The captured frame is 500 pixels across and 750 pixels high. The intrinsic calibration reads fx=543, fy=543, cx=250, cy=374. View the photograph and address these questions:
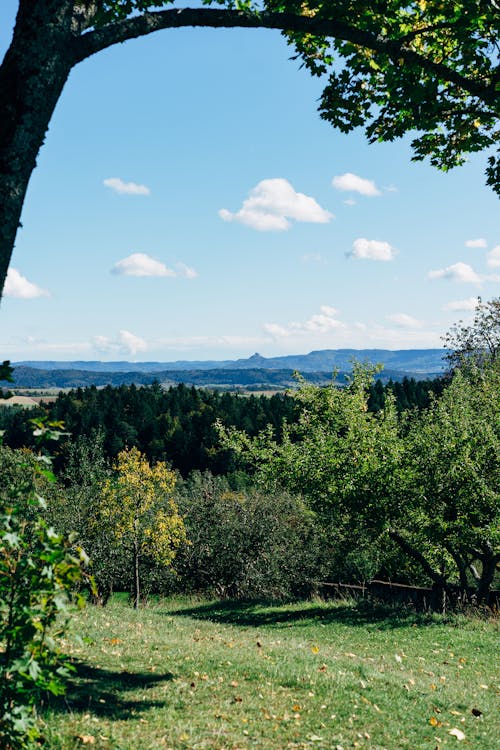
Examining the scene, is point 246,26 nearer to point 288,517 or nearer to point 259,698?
point 259,698

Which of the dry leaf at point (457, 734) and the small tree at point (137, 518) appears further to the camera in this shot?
the small tree at point (137, 518)

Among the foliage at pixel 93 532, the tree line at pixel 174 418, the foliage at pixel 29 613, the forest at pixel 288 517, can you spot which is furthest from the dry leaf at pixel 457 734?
the tree line at pixel 174 418

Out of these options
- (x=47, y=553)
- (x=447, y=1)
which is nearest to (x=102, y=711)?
(x=47, y=553)

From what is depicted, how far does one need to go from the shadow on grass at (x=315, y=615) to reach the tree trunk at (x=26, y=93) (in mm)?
18817

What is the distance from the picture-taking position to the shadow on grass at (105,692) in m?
6.80

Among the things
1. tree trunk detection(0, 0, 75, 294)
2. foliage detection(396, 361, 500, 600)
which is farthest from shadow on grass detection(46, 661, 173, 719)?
foliage detection(396, 361, 500, 600)

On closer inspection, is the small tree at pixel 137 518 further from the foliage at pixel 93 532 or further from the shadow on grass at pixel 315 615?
the shadow on grass at pixel 315 615

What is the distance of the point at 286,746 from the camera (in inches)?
252

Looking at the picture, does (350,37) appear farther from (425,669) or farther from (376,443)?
(376,443)

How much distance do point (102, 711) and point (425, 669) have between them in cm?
881

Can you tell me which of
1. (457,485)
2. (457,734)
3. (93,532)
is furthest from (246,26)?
(93,532)

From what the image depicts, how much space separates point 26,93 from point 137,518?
1340 inches

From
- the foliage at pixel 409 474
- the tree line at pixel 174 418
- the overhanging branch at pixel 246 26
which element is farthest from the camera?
the tree line at pixel 174 418

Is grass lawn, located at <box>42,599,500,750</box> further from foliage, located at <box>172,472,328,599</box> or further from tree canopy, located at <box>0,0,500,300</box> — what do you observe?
foliage, located at <box>172,472,328,599</box>
